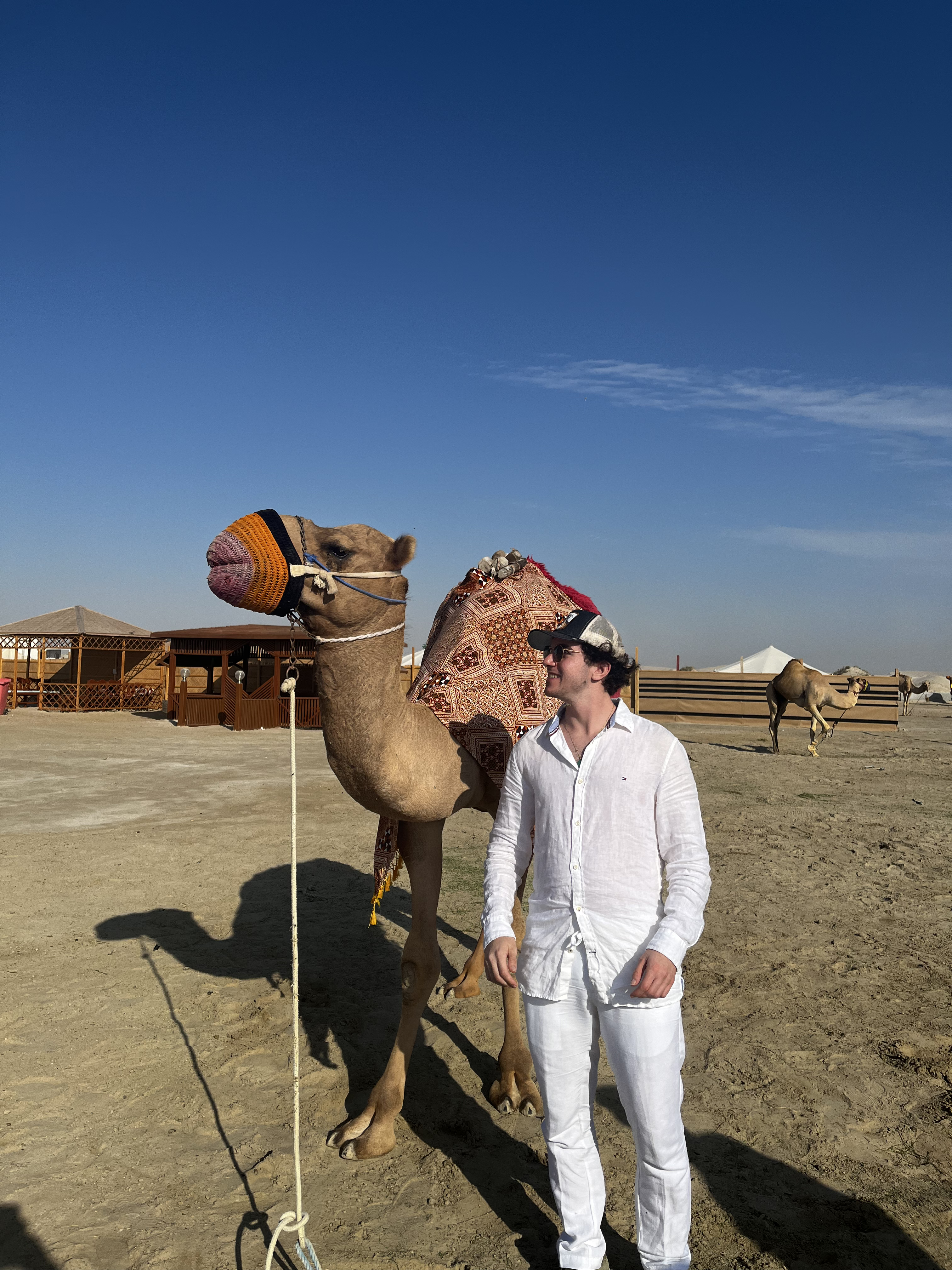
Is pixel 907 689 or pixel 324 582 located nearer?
pixel 324 582

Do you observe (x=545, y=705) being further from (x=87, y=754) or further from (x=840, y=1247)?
(x=87, y=754)

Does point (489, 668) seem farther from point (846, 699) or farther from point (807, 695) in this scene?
point (846, 699)

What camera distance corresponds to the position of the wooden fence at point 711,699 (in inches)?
984

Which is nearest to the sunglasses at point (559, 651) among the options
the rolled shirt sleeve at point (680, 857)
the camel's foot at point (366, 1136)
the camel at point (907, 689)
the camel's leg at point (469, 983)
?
the rolled shirt sleeve at point (680, 857)

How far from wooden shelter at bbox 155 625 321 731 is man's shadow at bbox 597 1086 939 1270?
733 inches

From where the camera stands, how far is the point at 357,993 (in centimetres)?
484

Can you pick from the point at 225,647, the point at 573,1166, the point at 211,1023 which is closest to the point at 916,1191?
the point at 573,1166

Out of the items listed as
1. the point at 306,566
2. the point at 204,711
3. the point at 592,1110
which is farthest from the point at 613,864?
the point at 204,711

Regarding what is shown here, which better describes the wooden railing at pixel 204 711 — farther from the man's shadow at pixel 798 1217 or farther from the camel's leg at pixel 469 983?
the man's shadow at pixel 798 1217

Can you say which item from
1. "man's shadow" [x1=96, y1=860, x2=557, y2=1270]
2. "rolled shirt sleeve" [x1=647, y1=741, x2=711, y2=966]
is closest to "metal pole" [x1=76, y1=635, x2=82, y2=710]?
"man's shadow" [x1=96, y1=860, x2=557, y2=1270]

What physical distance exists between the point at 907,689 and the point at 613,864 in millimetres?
32472

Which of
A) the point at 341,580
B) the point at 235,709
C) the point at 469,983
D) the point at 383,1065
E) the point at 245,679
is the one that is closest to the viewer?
the point at 341,580

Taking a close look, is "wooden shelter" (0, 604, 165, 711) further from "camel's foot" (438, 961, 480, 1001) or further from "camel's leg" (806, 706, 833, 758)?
"camel's foot" (438, 961, 480, 1001)

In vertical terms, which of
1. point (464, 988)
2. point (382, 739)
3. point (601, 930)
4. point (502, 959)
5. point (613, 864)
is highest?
point (382, 739)
